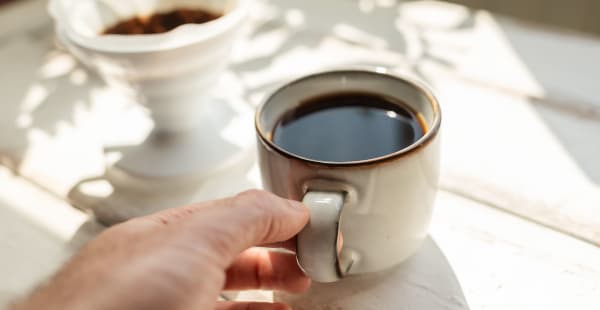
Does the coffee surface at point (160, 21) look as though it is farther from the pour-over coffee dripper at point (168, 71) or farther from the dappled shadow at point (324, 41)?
the dappled shadow at point (324, 41)

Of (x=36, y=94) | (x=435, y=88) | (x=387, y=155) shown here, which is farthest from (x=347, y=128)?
(x=36, y=94)

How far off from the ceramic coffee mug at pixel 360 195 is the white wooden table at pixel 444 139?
5cm

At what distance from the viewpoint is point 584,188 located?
490 mm

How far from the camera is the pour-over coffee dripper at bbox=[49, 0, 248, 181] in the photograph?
48 cm

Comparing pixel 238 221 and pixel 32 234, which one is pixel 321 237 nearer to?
pixel 238 221

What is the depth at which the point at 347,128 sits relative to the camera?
459 mm

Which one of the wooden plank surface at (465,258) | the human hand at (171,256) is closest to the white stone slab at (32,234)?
the wooden plank surface at (465,258)

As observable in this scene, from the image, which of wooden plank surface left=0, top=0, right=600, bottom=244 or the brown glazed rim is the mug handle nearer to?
the brown glazed rim

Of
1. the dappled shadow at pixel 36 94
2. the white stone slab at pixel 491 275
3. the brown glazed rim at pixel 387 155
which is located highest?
the brown glazed rim at pixel 387 155

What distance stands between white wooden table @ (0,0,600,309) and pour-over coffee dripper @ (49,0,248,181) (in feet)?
0.08

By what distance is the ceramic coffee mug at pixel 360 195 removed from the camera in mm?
362

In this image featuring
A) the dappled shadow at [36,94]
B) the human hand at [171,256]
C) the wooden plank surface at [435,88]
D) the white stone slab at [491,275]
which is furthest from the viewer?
the dappled shadow at [36,94]

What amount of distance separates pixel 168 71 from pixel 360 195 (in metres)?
0.21

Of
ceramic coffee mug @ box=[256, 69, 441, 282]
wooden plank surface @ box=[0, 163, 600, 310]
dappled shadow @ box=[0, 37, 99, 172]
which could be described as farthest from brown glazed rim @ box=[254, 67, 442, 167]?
dappled shadow @ box=[0, 37, 99, 172]
